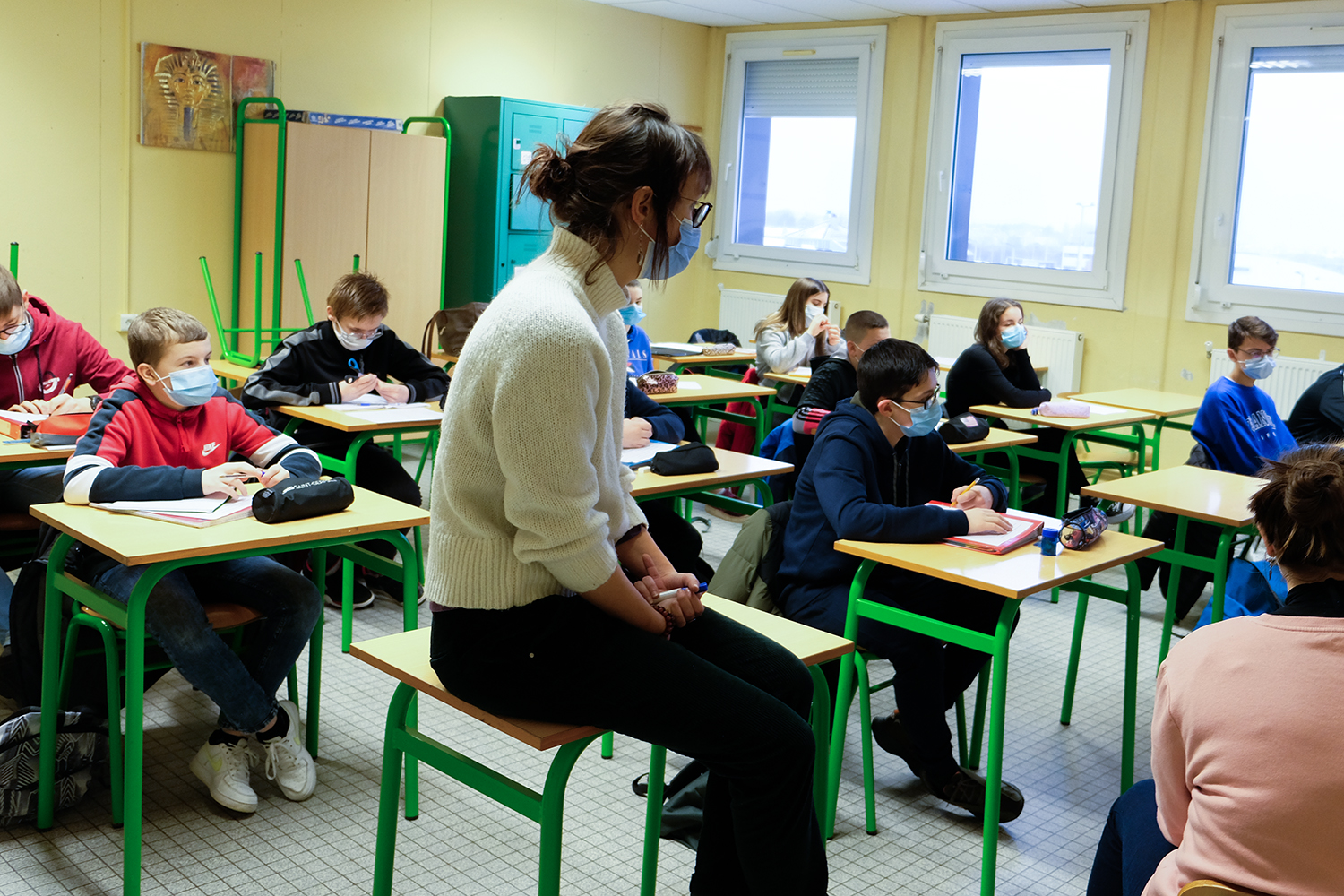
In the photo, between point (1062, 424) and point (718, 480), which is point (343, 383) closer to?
point (718, 480)

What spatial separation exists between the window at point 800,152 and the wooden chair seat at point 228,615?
594 cm

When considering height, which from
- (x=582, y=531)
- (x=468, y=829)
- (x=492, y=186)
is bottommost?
(x=468, y=829)

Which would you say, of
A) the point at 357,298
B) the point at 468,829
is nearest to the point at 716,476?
the point at 468,829

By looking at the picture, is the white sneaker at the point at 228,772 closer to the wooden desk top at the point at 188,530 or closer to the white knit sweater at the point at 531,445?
the wooden desk top at the point at 188,530

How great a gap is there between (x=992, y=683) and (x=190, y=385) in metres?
1.82

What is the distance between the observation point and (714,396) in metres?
4.83

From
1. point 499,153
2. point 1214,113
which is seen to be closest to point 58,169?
point 499,153

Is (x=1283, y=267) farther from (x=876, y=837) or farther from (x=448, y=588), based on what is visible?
(x=448, y=588)

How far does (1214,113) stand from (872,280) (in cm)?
224

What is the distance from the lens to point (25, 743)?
2395 mm

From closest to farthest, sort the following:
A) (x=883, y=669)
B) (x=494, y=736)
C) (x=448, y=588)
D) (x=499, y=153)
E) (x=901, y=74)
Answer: (x=448, y=588)
(x=494, y=736)
(x=883, y=669)
(x=499, y=153)
(x=901, y=74)

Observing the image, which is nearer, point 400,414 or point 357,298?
point 400,414

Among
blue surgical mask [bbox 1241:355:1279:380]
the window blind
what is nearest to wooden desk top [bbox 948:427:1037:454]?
blue surgical mask [bbox 1241:355:1279:380]

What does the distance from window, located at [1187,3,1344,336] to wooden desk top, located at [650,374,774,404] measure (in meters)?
2.97
